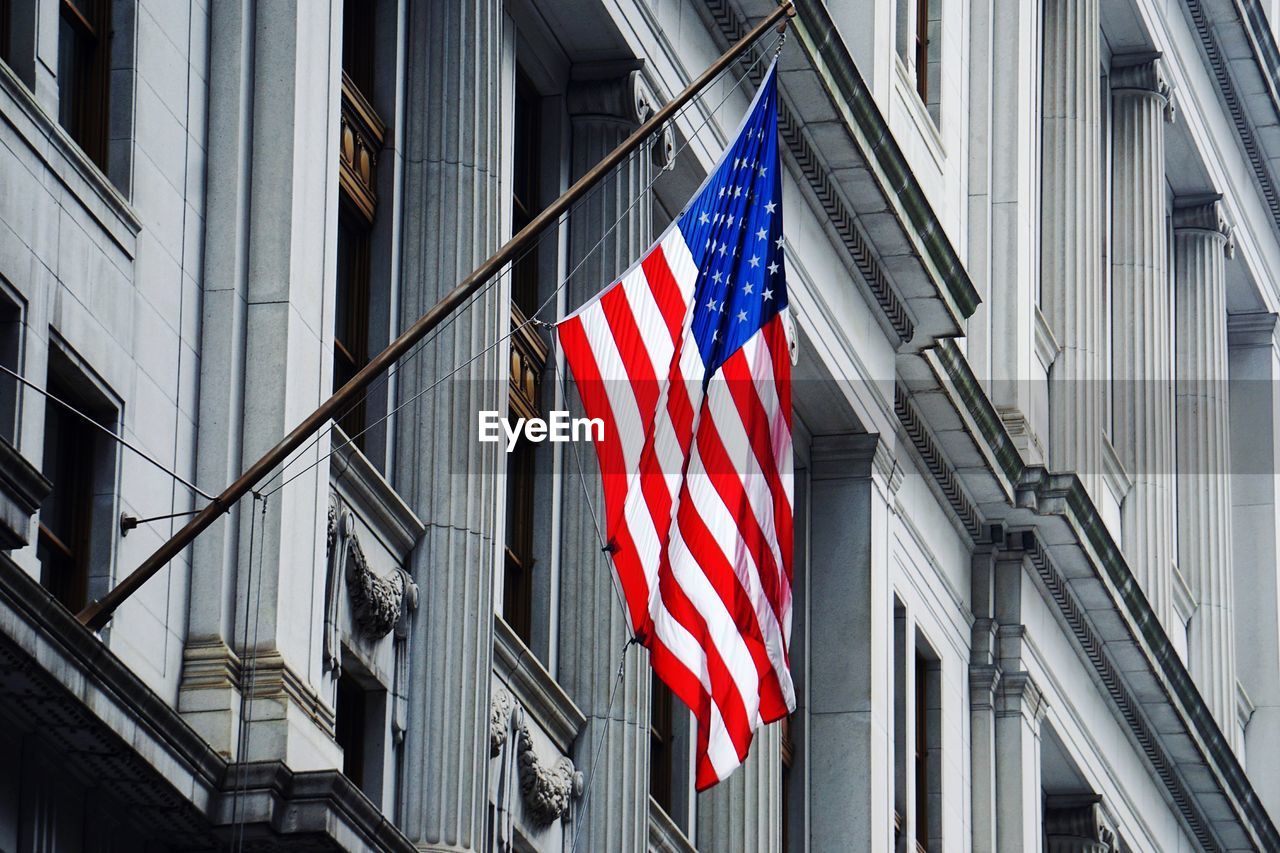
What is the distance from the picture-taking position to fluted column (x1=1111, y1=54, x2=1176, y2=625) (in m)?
50.6

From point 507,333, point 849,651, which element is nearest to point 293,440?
point 507,333

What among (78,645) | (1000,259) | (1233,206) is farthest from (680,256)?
(1233,206)

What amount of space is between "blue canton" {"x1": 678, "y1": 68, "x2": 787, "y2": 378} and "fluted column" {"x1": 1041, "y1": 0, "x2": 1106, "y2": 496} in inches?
838

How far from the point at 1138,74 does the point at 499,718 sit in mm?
28236

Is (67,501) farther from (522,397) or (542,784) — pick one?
(522,397)

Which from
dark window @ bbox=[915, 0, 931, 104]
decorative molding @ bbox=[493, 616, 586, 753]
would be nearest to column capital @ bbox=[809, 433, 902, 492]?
dark window @ bbox=[915, 0, 931, 104]

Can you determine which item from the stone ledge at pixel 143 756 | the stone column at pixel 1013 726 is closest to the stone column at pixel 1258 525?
the stone column at pixel 1013 726

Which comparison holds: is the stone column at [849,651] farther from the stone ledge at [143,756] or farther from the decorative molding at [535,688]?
the stone ledge at [143,756]

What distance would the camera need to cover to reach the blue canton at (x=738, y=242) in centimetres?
2425

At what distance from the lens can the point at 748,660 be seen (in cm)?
2444

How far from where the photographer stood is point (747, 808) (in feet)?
105

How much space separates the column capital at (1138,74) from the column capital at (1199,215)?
4605 millimetres

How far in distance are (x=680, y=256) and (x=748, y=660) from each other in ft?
9.36

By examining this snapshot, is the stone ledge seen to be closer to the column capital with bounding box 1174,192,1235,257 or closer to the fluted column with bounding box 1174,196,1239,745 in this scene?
the fluted column with bounding box 1174,196,1239,745
